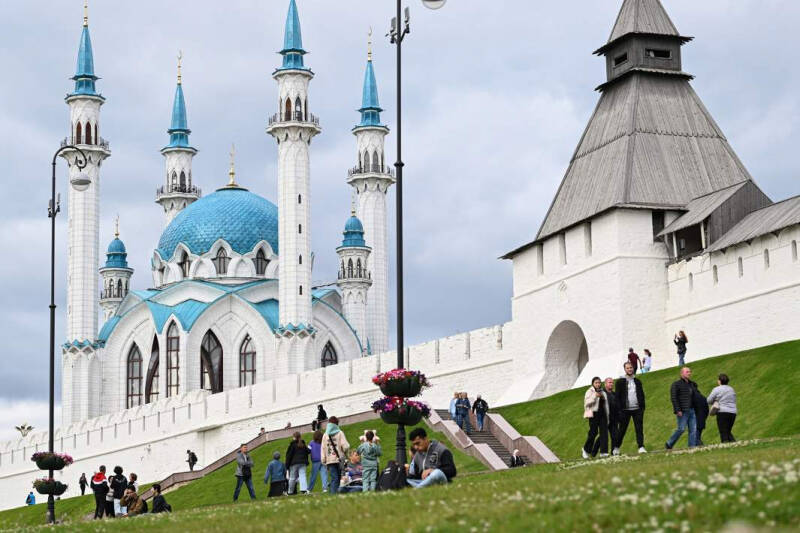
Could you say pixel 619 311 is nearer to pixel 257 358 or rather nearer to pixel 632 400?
pixel 632 400

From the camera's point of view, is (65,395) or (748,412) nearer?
(748,412)

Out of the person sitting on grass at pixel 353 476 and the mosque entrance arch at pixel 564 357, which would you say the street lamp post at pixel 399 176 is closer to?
the person sitting on grass at pixel 353 476

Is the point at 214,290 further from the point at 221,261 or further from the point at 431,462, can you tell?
the point at 431,462

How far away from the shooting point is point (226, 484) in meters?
42.1

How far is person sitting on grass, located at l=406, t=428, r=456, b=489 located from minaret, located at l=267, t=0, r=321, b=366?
163 ft

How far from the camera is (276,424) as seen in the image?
60.6 metres

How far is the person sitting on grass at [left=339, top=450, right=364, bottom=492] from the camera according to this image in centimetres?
2392

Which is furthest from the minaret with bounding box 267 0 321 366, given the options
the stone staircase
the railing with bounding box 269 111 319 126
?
the stone staircase

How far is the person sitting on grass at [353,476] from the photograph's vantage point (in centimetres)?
2392

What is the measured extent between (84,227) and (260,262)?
10632 millimetres

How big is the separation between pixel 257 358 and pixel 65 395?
419 inches

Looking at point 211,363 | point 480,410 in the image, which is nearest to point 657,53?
point 480,410

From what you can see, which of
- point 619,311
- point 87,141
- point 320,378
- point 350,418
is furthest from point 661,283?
point 87,141

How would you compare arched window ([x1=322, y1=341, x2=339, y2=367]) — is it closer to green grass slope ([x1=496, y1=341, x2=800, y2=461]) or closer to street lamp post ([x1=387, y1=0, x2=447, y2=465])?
green grass slope ([x1=496, y1=341, x2=800, y2=461])
